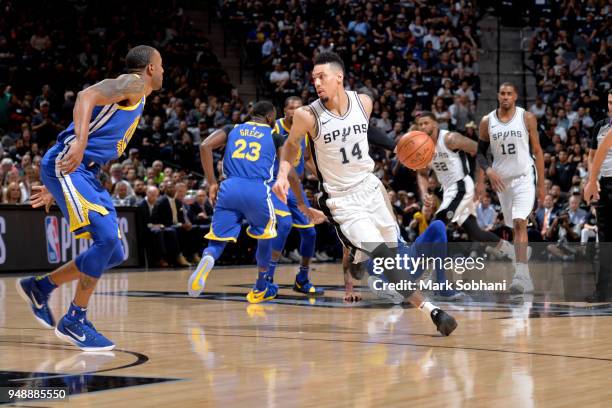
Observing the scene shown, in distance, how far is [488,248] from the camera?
15.2m

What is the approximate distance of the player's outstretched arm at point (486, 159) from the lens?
10.8 metres

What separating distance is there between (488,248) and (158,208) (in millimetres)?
5347

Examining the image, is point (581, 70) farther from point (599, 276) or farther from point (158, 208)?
point (599, 276)

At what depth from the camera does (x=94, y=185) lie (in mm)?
6387

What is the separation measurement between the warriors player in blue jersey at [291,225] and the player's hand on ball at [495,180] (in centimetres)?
197

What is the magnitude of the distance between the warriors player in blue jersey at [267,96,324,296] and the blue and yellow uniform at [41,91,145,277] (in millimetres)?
3795

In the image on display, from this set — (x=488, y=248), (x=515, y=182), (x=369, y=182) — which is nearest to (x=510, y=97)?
(x=515, y=182)

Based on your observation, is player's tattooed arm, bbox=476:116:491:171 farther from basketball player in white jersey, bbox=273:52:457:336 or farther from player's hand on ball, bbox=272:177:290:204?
player's hand on ball, bbox=272:177:290:204

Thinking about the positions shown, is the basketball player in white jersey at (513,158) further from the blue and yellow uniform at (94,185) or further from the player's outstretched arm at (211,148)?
the blue and yellow uniform at (94,185)

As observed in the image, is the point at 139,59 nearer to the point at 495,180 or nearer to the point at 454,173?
the point at 454,173

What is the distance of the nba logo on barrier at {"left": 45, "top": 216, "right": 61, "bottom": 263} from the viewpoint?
1477cm

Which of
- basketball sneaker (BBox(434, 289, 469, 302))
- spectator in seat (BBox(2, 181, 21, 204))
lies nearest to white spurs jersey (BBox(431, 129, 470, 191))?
basketball sneaker (BBox(434, 289, 469, 302))

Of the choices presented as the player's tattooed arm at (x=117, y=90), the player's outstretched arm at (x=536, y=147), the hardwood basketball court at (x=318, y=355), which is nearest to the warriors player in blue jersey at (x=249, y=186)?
the hardwood basketball court at (x=318, y=355)

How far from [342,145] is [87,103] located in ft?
7.02
